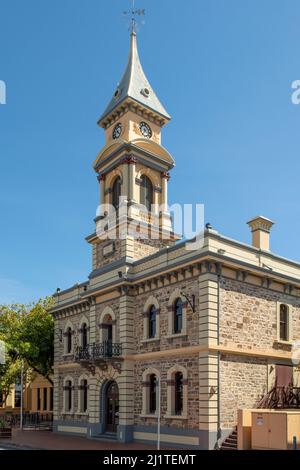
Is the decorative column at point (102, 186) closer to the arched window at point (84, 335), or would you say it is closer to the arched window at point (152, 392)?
the arched window at point (84, 335)

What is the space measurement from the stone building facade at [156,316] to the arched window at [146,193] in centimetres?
8

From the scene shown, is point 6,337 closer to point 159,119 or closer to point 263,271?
point 159,119

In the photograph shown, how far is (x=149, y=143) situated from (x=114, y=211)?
4784 millimetres

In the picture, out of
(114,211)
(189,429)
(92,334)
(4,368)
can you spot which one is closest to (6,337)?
(4,368)

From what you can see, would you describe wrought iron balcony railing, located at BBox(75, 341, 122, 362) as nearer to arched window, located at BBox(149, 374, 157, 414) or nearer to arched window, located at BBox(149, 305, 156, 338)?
arched window, located at BBox(149, 305, 156, 338)

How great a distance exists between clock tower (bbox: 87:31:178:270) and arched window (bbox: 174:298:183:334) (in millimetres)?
5221

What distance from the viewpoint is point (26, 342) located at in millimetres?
42438

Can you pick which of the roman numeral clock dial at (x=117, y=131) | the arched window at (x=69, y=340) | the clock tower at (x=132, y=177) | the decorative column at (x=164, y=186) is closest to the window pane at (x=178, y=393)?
the clock tower at (x=132, y=177)

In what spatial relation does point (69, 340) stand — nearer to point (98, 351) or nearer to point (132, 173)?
point (98, 351)

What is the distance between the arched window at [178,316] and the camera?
2653 centimetres

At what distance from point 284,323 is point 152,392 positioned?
7706mm

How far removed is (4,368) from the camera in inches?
1615

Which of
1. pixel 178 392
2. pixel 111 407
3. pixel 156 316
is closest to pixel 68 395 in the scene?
pixel 111 407

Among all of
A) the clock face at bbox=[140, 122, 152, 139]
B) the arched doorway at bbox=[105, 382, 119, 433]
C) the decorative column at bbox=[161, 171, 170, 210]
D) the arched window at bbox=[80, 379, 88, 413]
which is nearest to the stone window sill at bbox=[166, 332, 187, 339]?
the arched doorway at bbox=[105, 382, 119, 433]
